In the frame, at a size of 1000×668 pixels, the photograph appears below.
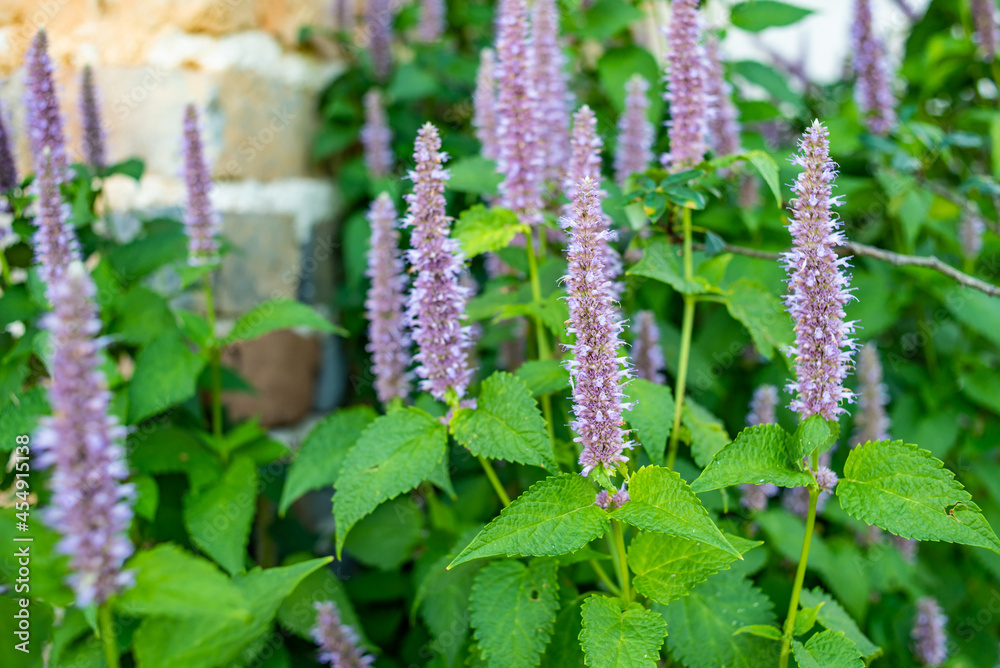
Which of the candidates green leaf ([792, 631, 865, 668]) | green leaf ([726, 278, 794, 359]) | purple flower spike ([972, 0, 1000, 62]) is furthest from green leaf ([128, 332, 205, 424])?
purple flower spike ([972, 0, 1000, 62])

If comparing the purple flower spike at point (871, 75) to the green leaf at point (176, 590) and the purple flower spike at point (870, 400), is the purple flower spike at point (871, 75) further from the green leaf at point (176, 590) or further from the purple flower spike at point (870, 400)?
the green leaf at point (176, 590)

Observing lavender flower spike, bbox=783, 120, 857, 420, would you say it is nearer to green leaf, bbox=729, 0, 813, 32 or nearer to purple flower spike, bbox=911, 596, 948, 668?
purple flower spike, bbox=911, 596, 948, 668

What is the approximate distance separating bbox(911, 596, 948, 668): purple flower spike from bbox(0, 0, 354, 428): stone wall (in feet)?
7.91

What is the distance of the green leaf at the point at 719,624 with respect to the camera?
1.48 m

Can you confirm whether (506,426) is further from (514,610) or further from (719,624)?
(719,624)

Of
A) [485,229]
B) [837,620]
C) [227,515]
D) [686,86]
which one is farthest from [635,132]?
[227,515]

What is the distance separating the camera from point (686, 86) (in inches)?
68.4

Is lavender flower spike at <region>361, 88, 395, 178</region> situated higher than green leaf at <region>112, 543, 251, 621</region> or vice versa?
lavender flower spike at <region>361, 88, 395, 178</region>

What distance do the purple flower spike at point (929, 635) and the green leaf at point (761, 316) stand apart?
1116mm

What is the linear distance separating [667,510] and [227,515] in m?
1.15

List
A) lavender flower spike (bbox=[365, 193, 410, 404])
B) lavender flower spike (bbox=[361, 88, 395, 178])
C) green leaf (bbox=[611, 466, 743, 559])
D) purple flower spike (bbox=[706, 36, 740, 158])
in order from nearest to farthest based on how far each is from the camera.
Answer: green leaf (bbox=[611, 466, 743, 559])
lavender flower spike (bbox=[365, 193, 410, 404])
purple flower spike (bbox=[706, 36, 740, 158])
lavender flower spike (bbox=[361, 88, 395, 178])

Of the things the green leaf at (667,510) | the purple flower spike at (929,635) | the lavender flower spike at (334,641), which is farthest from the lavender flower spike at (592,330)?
the purple flower spike at (929,635)

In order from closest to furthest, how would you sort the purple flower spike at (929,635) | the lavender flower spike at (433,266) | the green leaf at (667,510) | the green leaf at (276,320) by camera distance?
the green leaf at (667,510) → the lavender flower spike at (433,266) → the green leaf at (276,320) → the purple flower spike at (929,635)

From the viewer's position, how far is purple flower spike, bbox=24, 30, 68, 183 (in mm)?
1887
